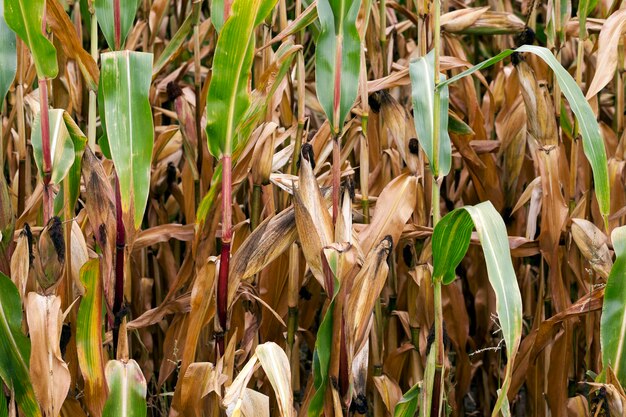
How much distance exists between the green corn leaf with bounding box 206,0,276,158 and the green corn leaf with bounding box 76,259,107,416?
0.26m

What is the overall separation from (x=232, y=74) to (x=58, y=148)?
0.29 meters

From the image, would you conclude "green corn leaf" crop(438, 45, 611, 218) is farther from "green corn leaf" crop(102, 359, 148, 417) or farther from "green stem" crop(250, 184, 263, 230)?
"green corn leaf" crop(102, 359, 148, 417)

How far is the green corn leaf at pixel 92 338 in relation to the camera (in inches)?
47.9

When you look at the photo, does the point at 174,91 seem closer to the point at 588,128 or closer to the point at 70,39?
the point at 70,39

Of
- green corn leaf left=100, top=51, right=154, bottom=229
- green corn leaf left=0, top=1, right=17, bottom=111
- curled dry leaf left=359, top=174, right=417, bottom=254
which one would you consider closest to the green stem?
curled dry leaf left=359, top=174, right=417, bottom=254

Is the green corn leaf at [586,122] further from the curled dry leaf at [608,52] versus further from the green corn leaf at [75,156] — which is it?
the green corn leaf at [75,156]

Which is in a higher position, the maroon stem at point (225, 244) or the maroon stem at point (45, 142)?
the maroon stem at point (45, 142)

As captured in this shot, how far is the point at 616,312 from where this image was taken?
1.25 meters

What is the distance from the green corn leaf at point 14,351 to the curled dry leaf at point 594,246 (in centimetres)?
88

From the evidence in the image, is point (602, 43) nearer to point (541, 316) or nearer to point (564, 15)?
point (564, 15)

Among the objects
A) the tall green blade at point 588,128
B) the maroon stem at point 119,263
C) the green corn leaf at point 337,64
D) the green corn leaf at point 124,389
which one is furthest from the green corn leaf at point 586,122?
the green corn leaf at point 124,389

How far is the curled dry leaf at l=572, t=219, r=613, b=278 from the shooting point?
4.55 feet

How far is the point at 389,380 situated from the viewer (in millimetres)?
1523

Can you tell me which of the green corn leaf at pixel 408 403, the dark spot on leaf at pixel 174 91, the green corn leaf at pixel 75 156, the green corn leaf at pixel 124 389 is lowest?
the green corn leaf at pixel 408 403
